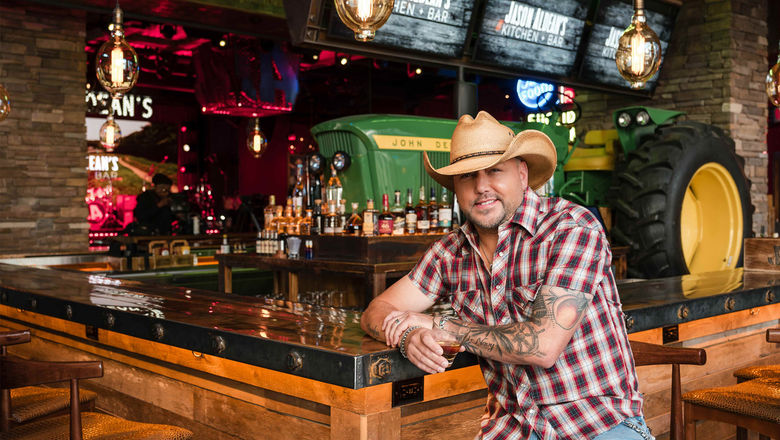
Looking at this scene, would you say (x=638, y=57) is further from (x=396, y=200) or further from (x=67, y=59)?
(x=67, y=59)

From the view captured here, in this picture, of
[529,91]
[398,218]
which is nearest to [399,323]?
[398,218]

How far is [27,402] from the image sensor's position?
7.48ft

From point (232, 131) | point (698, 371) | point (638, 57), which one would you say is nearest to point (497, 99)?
point (232, 131)

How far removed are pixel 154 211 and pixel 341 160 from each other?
4771 millimetres

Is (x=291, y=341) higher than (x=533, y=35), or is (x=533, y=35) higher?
(x=533, y=35)

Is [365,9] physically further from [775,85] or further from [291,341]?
[775,85]

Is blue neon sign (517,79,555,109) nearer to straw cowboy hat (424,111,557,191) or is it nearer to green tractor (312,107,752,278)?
green tractor (312,107,752,278)

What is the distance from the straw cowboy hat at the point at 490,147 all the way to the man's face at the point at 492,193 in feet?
0.12

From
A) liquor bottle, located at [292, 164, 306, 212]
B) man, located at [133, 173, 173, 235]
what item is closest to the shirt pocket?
liquor bottle, located at [292, 164, 306, 212]

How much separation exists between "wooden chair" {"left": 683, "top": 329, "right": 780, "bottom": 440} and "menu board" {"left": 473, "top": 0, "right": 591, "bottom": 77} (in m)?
3.03

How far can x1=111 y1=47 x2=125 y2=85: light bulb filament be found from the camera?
133 inches

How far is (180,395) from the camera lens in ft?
7.89

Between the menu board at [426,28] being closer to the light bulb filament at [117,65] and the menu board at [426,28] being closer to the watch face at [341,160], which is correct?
the watch face at [341,160]

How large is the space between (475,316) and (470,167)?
39 cm
